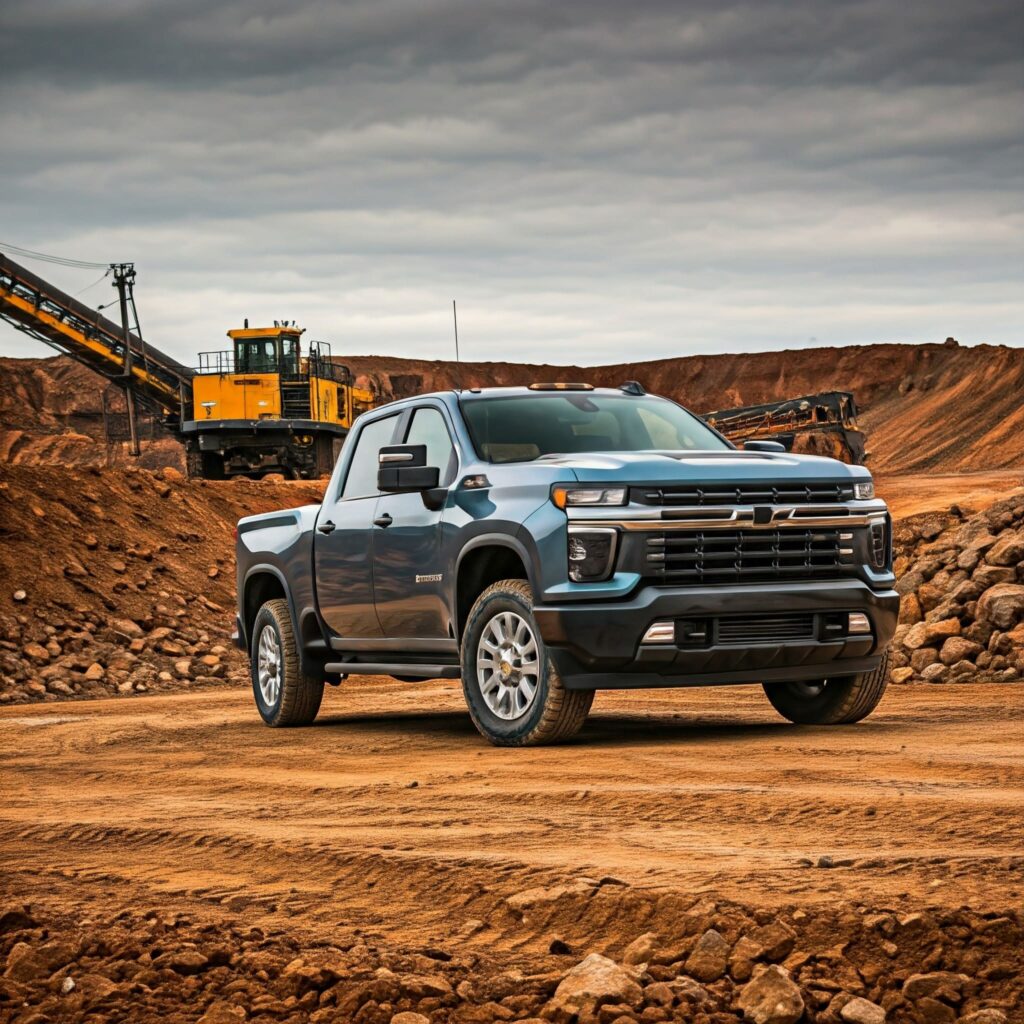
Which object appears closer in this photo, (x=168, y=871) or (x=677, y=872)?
(x=677, y=872)

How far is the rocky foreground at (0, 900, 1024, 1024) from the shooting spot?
4.43 m

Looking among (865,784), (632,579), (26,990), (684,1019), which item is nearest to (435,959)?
(684,1019)

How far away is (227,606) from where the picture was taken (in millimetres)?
23797

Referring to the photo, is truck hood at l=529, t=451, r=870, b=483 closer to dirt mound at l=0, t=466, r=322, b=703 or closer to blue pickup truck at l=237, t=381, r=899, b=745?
blue pickup truck at l=237, t=381, r=899, b=745

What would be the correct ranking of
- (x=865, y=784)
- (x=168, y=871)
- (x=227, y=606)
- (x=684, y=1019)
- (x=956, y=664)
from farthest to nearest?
(x=227, y=606) < (x=956, y=664) < (x=865, y=784) < (x=168, y=871) < (x=684, y=1019)

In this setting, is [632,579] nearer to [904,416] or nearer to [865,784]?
[865,784]

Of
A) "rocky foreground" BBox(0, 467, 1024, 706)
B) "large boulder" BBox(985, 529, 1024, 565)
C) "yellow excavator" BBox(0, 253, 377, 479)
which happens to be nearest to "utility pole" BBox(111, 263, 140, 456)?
"yellow excavator" BBox(0, 253, 377, 479)

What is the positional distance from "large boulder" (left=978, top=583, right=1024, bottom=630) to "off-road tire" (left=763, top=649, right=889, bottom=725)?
4272 millimetres

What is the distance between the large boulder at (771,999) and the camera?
4.36 meters

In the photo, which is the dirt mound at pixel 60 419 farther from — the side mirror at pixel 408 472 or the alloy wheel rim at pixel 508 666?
the alloy wheel rim at pixel 508 666

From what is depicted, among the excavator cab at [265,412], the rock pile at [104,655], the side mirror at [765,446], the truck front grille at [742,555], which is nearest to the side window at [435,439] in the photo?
the truck front grille at [742,555]

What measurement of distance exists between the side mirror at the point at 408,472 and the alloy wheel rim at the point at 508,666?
3.18 feet

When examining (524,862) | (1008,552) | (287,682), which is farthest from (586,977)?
(1008,552)

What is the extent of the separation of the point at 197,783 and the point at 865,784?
3.61m
